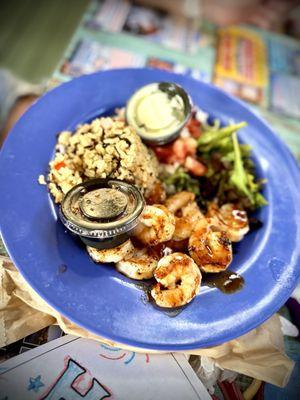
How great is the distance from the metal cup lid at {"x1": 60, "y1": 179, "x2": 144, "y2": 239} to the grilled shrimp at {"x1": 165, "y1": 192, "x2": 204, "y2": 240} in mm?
372

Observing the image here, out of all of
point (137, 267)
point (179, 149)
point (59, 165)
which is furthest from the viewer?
point (179, 149)

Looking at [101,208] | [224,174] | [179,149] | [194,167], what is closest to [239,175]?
[224,174]

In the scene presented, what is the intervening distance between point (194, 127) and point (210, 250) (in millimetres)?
1078

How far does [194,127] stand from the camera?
2592 mm

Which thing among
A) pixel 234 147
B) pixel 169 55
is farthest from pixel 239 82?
pixel 234 147

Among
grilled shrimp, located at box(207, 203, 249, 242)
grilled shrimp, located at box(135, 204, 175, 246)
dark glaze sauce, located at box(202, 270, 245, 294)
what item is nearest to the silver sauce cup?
grilled shrimp, located at box(135, 204, 175, 246)

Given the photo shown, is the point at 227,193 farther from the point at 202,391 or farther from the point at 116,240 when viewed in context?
the point at 202,391

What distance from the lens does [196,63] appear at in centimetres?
338

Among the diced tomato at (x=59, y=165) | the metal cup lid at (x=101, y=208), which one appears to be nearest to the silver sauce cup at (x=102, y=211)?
the metal cup lid at (x=101, y=208)

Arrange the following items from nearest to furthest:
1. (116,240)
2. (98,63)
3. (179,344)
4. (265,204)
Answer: (179,344) → (116,240) → (265,204) → (98,63)

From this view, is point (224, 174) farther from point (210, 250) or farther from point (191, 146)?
point (210, 250)

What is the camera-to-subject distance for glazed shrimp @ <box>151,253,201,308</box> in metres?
1.66

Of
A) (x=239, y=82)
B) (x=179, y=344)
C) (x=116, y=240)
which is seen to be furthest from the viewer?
(x=239, y=82)

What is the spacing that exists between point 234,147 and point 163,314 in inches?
51.4
